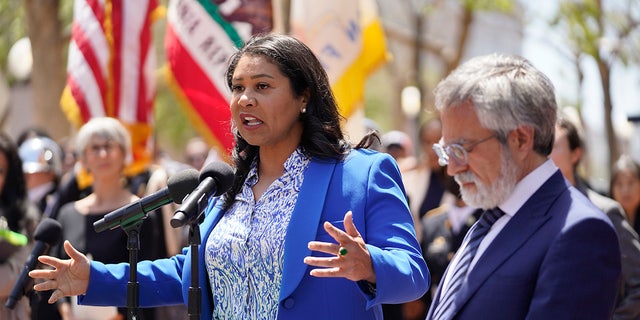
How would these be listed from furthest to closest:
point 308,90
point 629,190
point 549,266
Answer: point 629,190 → point 308,90 → point 549,266

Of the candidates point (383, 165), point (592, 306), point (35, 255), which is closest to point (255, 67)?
point (383, 165)

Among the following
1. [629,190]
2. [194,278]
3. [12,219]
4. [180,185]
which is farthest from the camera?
[629,190]

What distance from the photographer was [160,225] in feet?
25.8

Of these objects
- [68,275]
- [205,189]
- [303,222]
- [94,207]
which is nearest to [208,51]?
[94,207]

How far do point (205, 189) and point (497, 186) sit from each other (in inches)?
43.5

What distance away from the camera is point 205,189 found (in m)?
4.02

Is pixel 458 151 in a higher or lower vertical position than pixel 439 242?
higher

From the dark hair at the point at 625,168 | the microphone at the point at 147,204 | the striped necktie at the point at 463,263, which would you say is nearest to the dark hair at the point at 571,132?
the striped necktie at the point at 463,263

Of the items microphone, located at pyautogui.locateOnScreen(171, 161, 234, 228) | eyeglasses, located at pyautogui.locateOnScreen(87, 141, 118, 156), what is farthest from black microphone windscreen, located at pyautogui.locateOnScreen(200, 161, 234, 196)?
eyeglasses, located at pyautogui.locateOnScreen(87, 141, 118, 156)

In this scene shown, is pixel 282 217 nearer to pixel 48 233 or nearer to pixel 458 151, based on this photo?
pixel 458 151

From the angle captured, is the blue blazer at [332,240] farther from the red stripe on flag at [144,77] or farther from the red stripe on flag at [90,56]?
the red stripe on flag at [90,56]

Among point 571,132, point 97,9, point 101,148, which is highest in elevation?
point 97,9

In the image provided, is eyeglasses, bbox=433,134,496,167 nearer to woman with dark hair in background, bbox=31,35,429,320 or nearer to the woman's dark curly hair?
woman with dark hair in background, bbox=31,35,429,320

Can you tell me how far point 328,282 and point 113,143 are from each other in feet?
12.8
